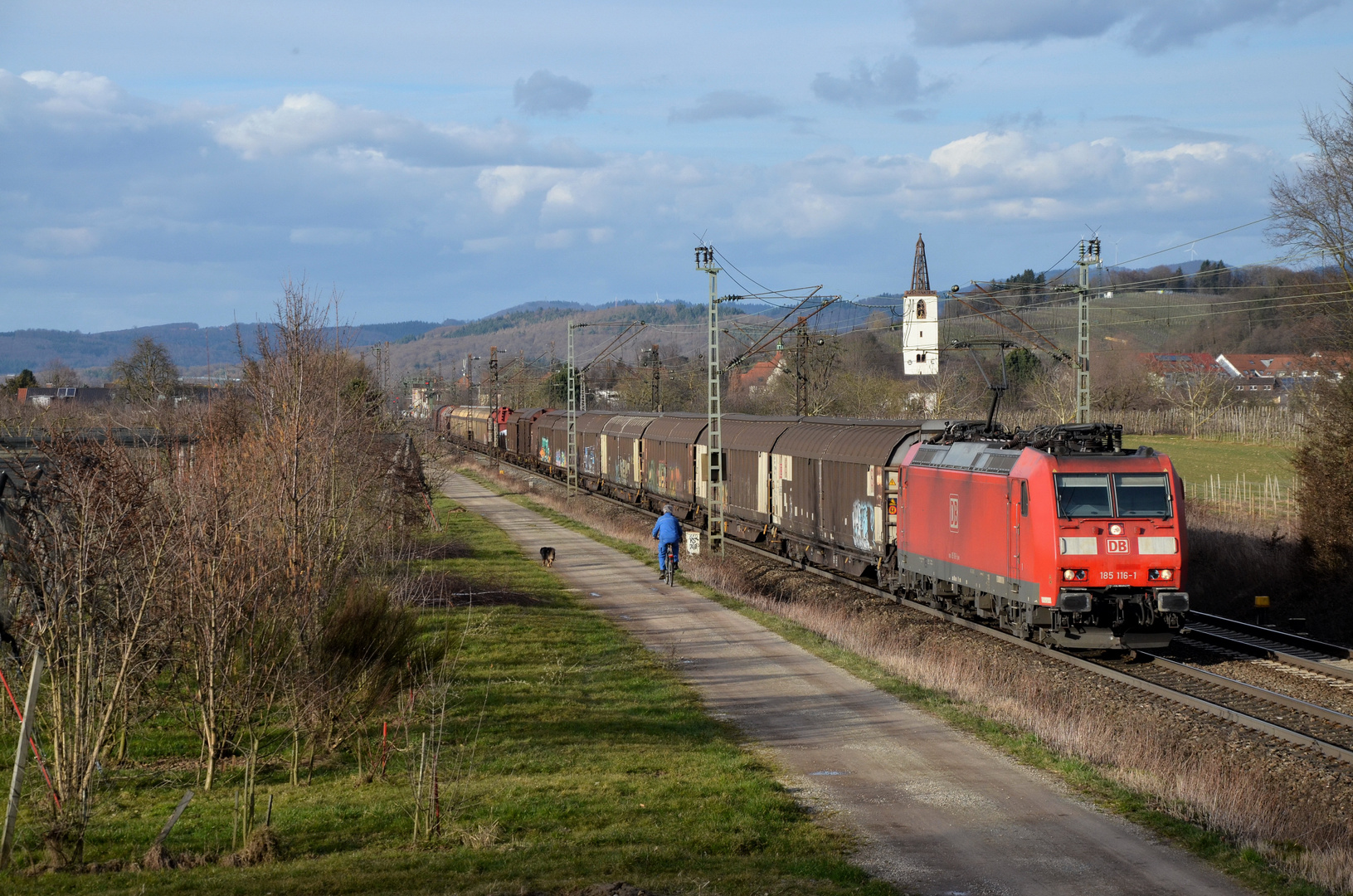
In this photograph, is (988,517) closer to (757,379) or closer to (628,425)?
(628,425)

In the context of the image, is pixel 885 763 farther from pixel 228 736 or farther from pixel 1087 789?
pixel 228 736

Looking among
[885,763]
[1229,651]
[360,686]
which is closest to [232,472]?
[360,686]

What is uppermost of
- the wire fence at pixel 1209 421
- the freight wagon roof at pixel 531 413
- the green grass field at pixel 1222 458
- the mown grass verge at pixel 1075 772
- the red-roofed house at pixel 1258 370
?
the red-roofed house at pixel 1258 370

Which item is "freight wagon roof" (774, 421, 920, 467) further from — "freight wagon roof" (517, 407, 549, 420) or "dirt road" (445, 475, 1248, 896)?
"freight wagon roof" (517, 407, 549, 420)

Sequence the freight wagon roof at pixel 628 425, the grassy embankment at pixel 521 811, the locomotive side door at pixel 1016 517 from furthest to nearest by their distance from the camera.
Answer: the freight wagon roof at pixel 628 425, the locomotive side door at pixel 1016 517, the grassy embankment at pixel 521 811

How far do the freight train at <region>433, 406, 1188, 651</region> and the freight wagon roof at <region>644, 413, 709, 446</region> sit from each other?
3.30m

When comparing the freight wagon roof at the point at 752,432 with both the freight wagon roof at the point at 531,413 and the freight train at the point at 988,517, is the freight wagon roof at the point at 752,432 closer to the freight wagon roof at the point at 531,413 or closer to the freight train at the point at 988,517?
the freight train at the point at 988,517

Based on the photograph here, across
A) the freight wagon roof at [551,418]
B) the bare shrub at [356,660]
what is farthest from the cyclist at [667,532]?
the freight wagon roof at [551,418]

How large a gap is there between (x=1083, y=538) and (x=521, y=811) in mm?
10123

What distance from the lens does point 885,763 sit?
1212 centimetres

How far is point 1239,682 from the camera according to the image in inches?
644

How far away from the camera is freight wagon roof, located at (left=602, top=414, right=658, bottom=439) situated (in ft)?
152

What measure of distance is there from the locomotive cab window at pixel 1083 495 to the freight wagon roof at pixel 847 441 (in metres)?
6.94

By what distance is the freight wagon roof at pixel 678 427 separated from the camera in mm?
38531
